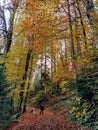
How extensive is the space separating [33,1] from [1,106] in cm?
619

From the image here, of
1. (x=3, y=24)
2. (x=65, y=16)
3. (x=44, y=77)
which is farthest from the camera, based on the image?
(x=44, y=77)

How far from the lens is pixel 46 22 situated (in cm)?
1209

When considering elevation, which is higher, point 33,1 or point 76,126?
point 33,1

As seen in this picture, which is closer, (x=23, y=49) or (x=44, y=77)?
(x=23, y=49)

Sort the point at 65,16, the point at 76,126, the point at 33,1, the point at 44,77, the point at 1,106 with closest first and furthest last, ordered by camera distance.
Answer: the point at 76,126
the point at 33,1
the point at 65,16
the point at 1,106
the point at 44,77

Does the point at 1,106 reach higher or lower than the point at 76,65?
lower

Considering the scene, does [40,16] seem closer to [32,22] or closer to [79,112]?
[32,22]

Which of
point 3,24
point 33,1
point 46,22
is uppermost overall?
point 3,24

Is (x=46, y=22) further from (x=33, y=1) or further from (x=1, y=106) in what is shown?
(x=1, y=106)

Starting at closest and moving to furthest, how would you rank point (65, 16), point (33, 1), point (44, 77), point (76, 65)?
point (76, 65) → point (33, 1) → point (65, 16) → point (44, 77)

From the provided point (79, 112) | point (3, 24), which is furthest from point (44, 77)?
point (79, 112)

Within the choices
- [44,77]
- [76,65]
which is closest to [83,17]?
[76,65]

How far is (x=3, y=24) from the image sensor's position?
62.7 feet

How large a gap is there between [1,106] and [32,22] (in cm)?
515
